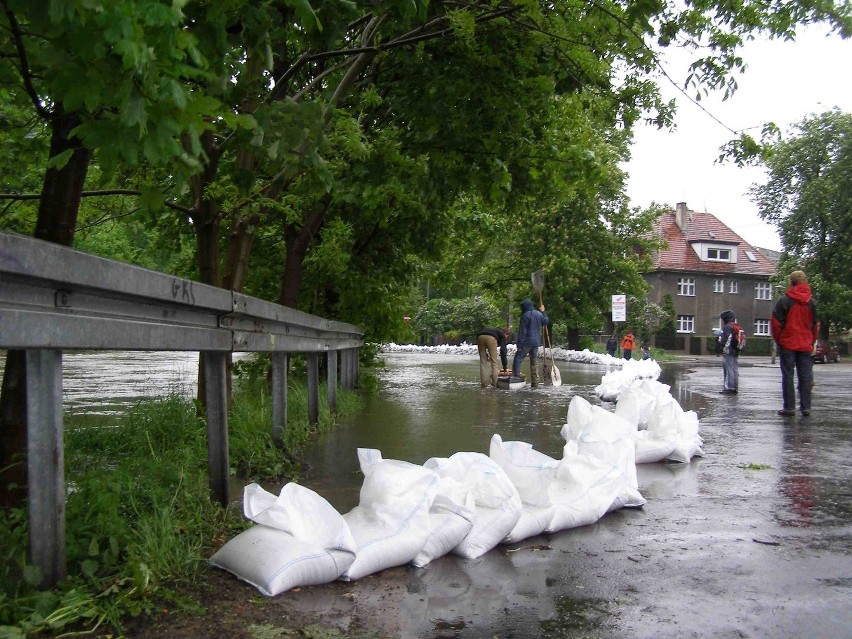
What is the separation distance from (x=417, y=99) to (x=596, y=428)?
4400 millimetres

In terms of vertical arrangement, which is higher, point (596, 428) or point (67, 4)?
point (67, 4)

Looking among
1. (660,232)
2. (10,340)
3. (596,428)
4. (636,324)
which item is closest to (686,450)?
(596,428)

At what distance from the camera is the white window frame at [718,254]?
213 feet

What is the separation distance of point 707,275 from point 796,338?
54.3 m

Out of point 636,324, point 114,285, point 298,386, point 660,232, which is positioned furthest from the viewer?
point 660,232

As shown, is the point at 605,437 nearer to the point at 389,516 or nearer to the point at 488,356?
the point at 389,516

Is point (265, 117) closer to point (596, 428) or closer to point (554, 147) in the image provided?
point (596, 428)

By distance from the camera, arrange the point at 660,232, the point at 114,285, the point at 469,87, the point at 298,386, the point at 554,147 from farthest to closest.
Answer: the point at 660,232
the point at 298,386
the point at 554,147
the point at 469,87
the point at 114,285

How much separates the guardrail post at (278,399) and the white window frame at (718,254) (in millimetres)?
61758

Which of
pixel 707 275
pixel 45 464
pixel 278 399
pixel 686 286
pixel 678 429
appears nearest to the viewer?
pixel 45 464

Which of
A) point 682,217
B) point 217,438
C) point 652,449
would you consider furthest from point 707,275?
point 217,438

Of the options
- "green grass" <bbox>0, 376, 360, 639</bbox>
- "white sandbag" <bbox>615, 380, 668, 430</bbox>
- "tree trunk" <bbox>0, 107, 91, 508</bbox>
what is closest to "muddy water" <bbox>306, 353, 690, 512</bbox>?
"green grass" <bbox>0, 376, 360, 639</bbox>

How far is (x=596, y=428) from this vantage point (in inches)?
250

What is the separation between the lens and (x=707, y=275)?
63688 millimetres
